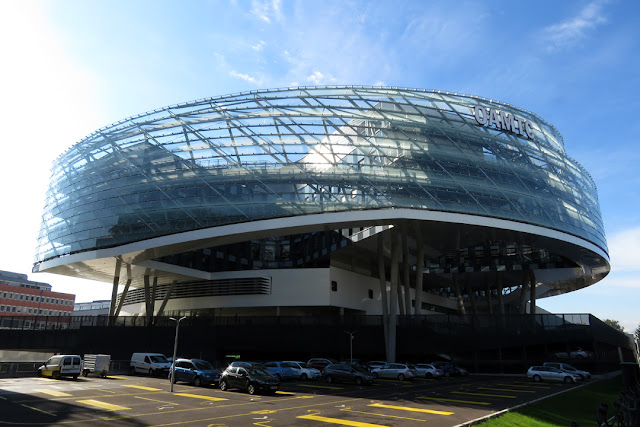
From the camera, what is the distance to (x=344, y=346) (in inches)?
2000

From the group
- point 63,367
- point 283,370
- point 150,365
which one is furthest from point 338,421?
point 150,365

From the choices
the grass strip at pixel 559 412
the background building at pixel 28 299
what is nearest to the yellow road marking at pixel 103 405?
the grass strip at pixel 559 412

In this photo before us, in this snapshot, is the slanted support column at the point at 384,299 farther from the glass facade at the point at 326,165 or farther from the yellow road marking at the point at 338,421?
the yellow road marking at the point at 338,421

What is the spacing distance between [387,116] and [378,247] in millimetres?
16139

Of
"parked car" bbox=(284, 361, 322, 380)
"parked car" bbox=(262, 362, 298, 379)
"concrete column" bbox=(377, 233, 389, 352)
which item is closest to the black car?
"parked car" bbox=(262, 362, 298, 379)

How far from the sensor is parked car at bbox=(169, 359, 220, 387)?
30.1 metres

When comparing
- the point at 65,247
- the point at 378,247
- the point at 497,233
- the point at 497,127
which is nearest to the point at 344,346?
A: the point at 378,247

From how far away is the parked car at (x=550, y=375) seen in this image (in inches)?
1449

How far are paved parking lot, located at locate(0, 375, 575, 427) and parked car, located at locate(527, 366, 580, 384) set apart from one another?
8278 millimetres

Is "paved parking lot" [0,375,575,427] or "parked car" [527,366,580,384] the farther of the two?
"parked car" [527,366,580,384]

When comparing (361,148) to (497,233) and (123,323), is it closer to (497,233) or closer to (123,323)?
(497,233)

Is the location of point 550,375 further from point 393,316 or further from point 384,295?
point 384,295

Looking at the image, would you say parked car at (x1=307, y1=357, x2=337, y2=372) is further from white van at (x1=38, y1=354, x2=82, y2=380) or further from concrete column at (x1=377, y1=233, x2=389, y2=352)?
white van at (x1=38, y1=354, x2=82, y2=380)

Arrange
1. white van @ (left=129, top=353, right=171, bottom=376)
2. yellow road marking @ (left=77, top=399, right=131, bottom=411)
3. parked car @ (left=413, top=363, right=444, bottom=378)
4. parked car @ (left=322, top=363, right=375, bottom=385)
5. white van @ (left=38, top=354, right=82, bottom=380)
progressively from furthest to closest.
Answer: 1. parked car @ (left=413, top=363, right=444, bottom=378)
2. white van @ (left=129, top=353, right=171, bottom=376)
3. white van @ (left=38, top=354, right=82, bottom=380)
4. parked car @ (left=322, top=363, right=375, bottom=385)
5. yellow road marking @ (left=77, top=399, right=131, bottom=411)
